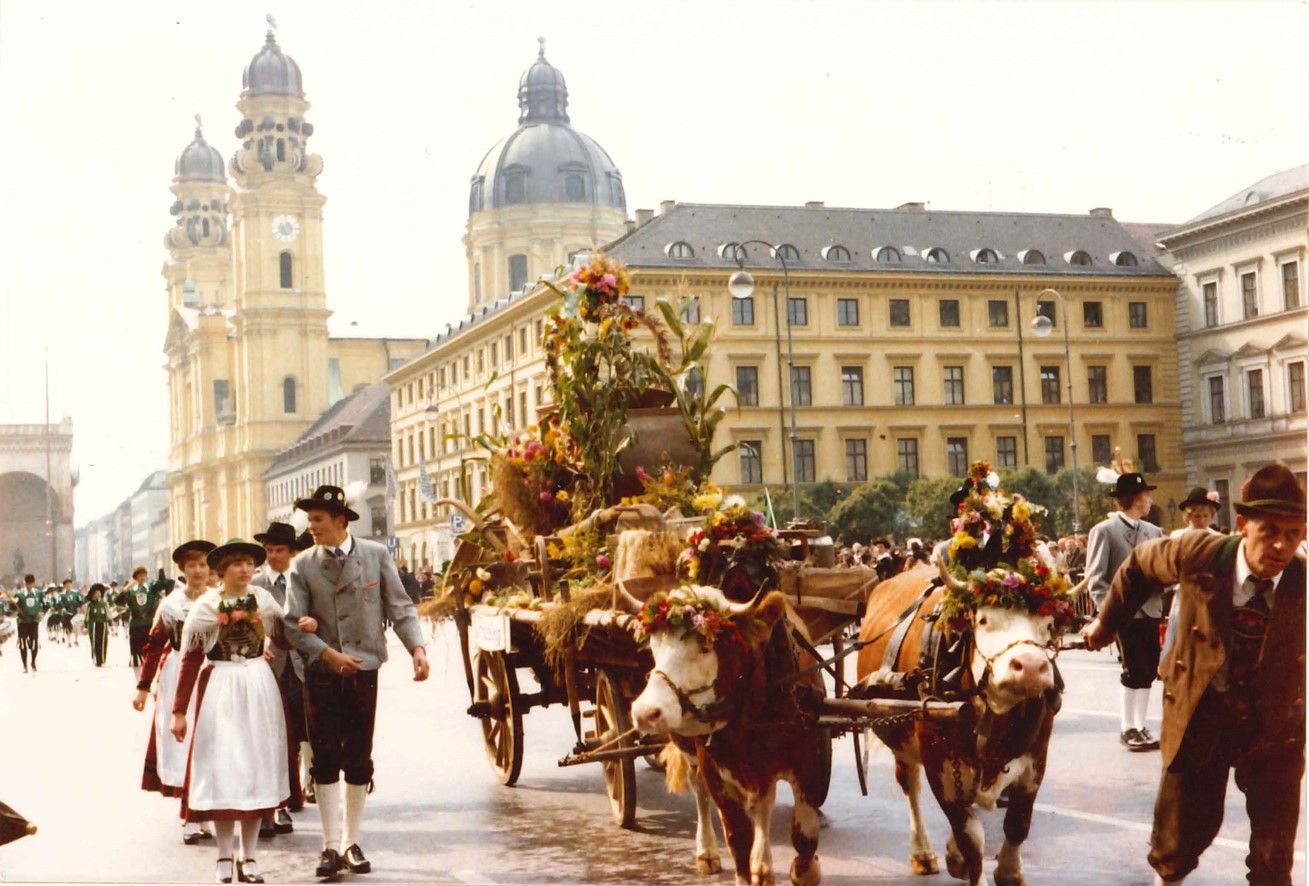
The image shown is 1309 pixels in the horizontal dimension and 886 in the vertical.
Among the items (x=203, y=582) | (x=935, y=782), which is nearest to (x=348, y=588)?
(x=203, y=582)

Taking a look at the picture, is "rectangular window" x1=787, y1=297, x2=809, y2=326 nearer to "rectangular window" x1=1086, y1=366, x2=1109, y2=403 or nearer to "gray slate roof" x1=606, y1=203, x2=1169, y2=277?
"gray slate roof" x1=606, y1=203, x2=1169, y2=277

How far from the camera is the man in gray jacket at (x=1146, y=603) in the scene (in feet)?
37.9

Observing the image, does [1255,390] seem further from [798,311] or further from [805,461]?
[798,311]

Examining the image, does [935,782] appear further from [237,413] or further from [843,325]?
[237,413]

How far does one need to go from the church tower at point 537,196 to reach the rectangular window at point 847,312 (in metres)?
2.22

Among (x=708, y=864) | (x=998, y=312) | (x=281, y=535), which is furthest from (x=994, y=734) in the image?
(x=998, y=312)

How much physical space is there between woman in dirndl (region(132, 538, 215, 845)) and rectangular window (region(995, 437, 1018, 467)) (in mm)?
6721

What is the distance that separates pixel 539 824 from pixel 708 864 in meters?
2.09

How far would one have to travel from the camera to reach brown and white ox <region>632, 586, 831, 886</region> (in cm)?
754

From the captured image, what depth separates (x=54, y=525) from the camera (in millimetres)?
15422

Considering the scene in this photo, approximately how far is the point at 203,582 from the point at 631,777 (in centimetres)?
288

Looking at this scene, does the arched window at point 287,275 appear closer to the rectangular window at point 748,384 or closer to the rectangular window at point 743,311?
the rectangular window at point 743,311

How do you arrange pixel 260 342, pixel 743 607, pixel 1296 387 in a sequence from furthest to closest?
pixel 260 342, pixel 1296 387, pixel 743 607

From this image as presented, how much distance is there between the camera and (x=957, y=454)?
50.8ft
